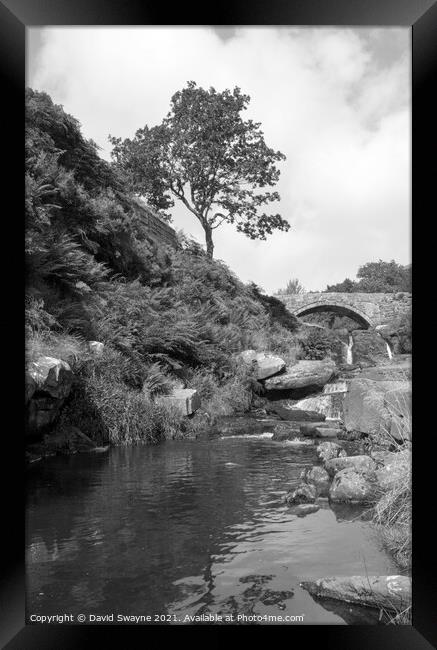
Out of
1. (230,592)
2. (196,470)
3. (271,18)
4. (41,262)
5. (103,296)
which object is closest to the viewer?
(271,18)

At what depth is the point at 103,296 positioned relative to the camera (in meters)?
11.2

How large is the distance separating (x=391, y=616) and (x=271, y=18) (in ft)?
10.9

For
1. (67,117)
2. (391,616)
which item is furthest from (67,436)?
(67,117)

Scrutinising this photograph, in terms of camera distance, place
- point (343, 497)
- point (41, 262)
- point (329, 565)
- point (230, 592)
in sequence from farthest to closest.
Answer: point (41, 262) → point (343, 497) → point (329, 565) → point (230, 592)

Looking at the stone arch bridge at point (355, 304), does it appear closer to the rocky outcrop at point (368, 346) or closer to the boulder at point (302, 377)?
the rocky outcrop at point (368, 346)

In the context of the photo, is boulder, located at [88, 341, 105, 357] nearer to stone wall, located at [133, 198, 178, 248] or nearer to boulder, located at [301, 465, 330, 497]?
boulder, located at [301, 465, 330, 497]

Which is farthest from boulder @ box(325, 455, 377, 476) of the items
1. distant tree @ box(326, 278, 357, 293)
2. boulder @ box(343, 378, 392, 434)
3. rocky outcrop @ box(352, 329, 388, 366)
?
distant tree @ box(326, 278, 357, 293)

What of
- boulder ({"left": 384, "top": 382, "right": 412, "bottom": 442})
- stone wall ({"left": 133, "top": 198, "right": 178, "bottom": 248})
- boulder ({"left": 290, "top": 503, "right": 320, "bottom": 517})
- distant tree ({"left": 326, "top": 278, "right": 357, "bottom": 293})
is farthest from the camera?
distant tree ({"left": 326, "top": 278, "right": 357, "bottom": 293})

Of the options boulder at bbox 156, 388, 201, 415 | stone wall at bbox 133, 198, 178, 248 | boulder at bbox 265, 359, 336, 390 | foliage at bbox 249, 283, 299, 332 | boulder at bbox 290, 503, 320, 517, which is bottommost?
boulder at bbox 290, 503, 320, 517

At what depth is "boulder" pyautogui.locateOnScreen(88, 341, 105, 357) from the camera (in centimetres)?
906

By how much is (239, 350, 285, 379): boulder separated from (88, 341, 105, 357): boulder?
203 inches

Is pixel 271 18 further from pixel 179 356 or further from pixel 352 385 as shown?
pixel 179 356

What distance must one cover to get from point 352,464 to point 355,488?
0.80m

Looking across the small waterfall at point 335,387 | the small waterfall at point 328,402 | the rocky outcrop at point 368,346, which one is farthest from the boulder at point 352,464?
the rocky outcrop at point 368,346
